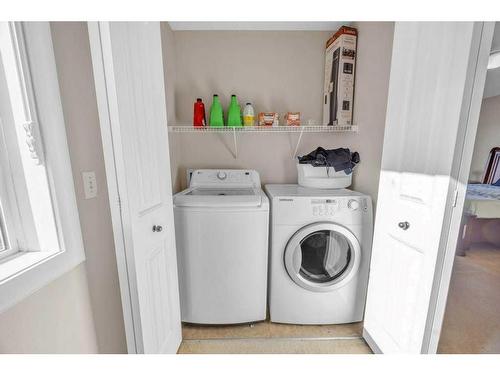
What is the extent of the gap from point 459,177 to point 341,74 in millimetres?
1292

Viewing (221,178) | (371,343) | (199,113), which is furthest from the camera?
(221,178)

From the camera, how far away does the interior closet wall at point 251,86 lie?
199 cm

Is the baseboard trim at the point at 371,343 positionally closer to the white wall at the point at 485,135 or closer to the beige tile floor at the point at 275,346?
the beige tile floor at the point at 275,346

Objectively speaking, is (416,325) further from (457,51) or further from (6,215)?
(6,215)

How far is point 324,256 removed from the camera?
1630mm

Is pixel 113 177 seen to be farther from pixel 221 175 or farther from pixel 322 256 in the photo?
pixel 322 256

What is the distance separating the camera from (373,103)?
62.4 inches

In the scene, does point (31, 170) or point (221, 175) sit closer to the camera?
point (31, 170)

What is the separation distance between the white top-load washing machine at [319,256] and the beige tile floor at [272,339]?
2.8 inches

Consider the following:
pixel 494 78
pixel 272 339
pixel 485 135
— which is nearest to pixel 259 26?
pixel 494 78

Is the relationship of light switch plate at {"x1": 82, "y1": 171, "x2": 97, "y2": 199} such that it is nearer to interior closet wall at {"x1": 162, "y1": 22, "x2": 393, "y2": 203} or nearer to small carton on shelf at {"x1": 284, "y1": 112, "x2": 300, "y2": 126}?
interior closet wall at {"x1": 162, "y1": 22, "x2": 393, "y2": 203}

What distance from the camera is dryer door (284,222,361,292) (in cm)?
149
